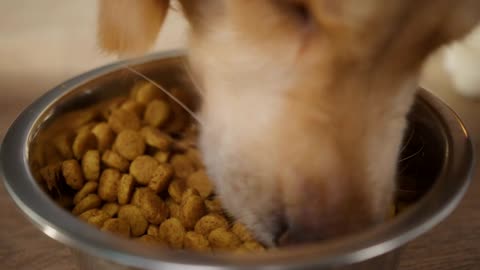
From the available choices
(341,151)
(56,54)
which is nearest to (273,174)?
(341,151)

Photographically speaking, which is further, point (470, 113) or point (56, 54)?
point (56, 54)

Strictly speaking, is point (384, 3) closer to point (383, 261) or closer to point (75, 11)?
point (383, 261)

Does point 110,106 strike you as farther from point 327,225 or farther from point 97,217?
point 327,225

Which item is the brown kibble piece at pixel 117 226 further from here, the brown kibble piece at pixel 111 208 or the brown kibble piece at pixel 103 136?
the brown kibble piece at pixel 103 136

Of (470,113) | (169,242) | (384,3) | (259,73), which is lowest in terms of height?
(470,113)

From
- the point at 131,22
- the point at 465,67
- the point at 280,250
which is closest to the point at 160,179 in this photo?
the point at 131,22

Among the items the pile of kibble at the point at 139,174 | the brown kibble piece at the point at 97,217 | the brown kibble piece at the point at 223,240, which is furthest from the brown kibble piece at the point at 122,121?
the brown kibble piece at the point at 223,240
